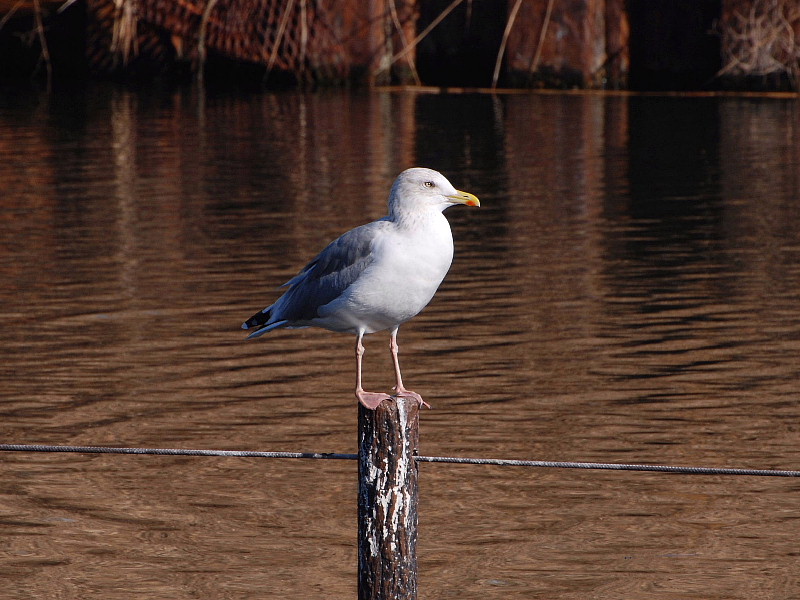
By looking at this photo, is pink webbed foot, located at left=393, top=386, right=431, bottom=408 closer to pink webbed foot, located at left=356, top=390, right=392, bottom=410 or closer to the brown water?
pink webbed foot, located at left=356, top=390, right=392, bottom=410

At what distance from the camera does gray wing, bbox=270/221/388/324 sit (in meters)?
5.13

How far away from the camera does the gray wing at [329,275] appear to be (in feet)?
16.8

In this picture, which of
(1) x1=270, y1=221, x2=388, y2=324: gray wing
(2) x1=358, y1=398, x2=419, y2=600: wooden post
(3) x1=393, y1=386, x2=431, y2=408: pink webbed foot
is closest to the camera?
(2) x1=358, y1=398, x2=419, y2=600: wooden post

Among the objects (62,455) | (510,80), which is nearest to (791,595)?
(62,455)

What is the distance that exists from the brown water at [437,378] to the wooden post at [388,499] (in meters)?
0.83

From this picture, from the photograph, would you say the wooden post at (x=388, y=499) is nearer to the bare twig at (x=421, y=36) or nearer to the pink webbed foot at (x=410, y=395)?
the pink webbed foot at (x=410, y=395)

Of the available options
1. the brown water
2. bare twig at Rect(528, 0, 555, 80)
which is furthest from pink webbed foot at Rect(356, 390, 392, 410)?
bare twig at Rect(528, 0, 555, 80)

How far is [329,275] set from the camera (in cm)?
528

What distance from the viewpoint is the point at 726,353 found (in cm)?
835

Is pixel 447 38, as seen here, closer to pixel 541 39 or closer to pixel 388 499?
pixel 541 39

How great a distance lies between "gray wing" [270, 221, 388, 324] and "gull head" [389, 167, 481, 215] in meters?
0.11

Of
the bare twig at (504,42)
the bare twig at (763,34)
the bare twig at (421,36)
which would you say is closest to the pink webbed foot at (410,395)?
A: the bare twig at (763,34)

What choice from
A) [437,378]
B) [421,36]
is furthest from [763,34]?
[437,378]

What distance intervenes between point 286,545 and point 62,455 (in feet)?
4.79
